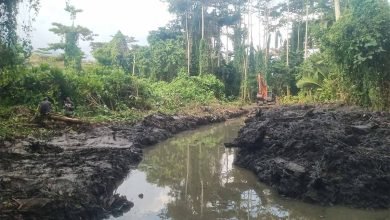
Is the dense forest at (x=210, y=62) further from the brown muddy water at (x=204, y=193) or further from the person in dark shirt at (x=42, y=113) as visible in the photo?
the brown muddy water at (x=204, y=193)

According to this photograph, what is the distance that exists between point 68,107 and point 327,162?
1131 centimetres

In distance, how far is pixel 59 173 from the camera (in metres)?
7.26

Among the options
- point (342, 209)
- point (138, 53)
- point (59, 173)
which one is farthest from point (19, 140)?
point (138, 53)

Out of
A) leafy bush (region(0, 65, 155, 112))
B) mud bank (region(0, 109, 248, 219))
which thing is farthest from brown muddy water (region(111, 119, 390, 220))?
leafy bush (region(0, 65, 155, 112))

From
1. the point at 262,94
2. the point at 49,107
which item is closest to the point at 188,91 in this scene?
the point at 262,94

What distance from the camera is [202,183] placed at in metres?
9.17

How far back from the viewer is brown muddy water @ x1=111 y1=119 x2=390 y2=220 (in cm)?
681

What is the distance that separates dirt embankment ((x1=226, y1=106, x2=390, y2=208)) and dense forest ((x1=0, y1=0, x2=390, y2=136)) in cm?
579

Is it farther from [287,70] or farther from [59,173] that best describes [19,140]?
[287,70]

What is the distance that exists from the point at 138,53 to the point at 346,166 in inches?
1439

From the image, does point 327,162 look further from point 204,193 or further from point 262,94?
point 262,94

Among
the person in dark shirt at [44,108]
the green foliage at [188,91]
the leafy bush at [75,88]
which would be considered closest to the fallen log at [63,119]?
the person in dark shirt at [44,108]

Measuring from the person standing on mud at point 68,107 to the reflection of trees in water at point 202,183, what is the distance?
167 inches

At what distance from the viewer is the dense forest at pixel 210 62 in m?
14.5
